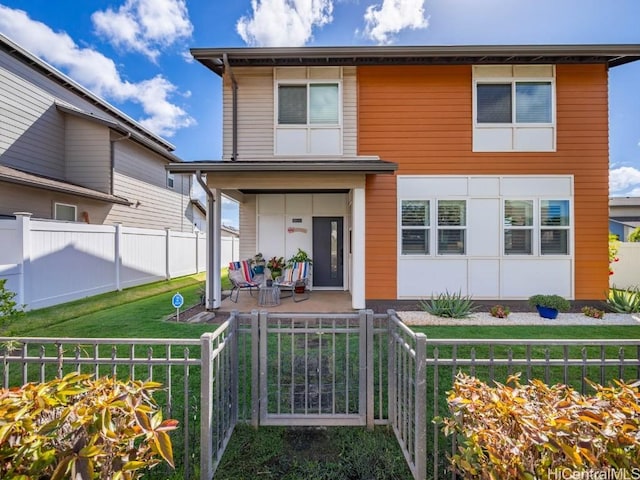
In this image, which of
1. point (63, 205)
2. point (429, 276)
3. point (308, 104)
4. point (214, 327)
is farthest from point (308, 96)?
point (63, 205)

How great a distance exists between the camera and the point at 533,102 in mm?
7684

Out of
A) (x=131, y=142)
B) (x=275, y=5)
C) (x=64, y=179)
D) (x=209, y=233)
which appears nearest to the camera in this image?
(x=209, y=233)

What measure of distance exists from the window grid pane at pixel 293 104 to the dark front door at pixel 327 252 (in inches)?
120

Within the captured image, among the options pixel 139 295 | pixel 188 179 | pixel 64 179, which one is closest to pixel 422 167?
pixel 139 295

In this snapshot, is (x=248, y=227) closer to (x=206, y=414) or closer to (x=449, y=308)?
(x=449, y=308)

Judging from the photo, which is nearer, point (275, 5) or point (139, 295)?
point (139, 295)

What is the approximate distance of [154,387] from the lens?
181cm

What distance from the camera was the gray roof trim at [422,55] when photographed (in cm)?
711

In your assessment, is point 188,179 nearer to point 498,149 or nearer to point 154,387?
point 498,149

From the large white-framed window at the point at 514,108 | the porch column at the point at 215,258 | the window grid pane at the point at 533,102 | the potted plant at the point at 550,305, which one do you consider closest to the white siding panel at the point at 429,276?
the potted plant at the point at 550,305

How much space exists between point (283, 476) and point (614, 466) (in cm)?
203

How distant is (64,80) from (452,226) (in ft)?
49.8

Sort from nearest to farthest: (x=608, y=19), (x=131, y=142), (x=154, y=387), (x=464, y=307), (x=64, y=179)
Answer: (x=154, y=387), (x=464, y=307), (x=608, y=19), (x=64, y=179), (x=131, y=142)

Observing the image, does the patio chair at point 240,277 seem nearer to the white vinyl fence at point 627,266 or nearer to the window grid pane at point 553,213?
the window grid pane at point 553,213
